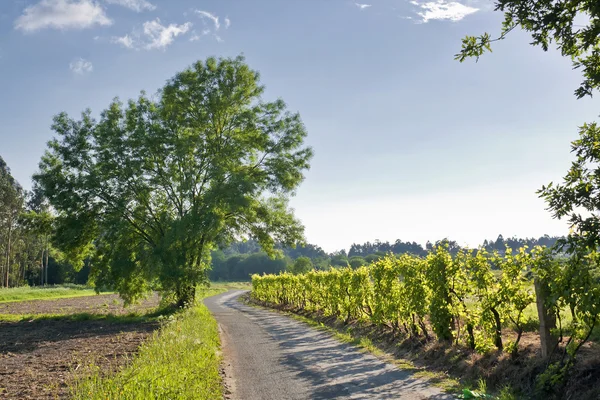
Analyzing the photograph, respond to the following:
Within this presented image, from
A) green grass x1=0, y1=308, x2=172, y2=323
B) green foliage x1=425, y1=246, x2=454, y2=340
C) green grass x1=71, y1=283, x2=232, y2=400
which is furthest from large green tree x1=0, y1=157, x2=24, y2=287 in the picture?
green foliage x1=425, y1=246, x2=454, y2=340

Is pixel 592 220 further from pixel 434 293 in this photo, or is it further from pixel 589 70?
pixel 434 293

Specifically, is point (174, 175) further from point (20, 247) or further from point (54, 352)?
point (20, 247)

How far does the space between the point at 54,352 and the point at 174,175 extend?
599 inches

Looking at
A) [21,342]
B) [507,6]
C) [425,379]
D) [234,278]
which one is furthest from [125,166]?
[234,278]

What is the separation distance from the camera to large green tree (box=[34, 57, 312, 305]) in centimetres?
2639

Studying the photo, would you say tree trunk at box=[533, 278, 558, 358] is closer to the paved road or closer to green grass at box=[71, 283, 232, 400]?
the paved road

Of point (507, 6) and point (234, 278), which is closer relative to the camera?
point (507, 6)

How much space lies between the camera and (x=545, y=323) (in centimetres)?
810

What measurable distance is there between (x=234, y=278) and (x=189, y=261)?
129761 mm

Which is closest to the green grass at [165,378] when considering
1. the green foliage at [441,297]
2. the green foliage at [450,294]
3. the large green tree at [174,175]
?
the green foliage at [441,297]

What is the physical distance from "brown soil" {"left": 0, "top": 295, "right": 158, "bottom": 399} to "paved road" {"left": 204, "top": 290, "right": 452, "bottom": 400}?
2.78 m

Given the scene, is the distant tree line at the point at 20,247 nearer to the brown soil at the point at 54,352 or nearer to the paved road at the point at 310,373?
the brown soil at the point at 54,352

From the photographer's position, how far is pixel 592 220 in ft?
19.5

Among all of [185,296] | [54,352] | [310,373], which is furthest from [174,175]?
[310,373]
